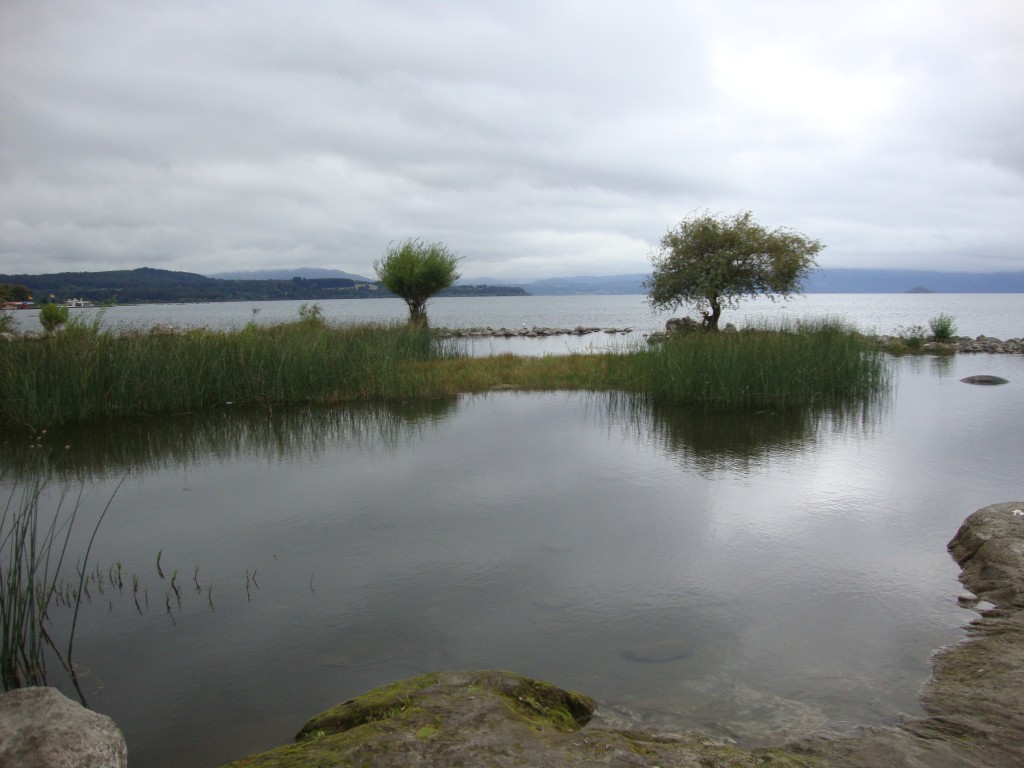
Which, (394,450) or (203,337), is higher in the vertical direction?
(203,337)

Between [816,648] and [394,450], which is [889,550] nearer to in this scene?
[816,648]

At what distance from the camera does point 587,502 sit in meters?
6.89

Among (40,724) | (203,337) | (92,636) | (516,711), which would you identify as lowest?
(92,636)

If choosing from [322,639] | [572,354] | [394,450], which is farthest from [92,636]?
[572,354]

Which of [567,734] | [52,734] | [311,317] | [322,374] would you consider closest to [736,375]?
[322,374]

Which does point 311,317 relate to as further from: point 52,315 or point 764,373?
point 764,373

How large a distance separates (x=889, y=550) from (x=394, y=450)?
6.04 metres

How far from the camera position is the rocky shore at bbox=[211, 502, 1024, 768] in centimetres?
266

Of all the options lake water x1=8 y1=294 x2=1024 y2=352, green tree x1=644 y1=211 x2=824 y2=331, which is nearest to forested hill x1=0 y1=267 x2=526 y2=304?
lake water x1=8 y1=294 x2=1024 y2=352

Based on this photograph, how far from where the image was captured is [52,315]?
1598cm

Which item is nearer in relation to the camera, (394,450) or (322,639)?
(322,639)

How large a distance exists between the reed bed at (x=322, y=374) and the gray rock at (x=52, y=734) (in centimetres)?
969

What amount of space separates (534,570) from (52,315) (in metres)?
15.8

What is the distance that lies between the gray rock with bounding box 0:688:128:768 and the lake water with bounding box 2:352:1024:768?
644 millimetres
